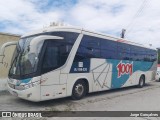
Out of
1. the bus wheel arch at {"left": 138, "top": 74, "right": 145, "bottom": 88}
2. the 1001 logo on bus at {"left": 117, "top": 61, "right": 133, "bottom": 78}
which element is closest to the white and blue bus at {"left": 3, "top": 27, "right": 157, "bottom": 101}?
the 1001 logo on bus at {"left": 117, "top": 61, "right": 133, "bottom": 78}

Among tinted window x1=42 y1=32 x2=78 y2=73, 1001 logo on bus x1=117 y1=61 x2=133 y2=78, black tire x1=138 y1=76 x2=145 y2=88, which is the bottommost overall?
black tire x1=138 y1=76 x2=145 y2=88

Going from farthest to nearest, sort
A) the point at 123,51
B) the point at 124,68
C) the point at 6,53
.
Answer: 1. the point at 124,68
2. the point at 123,51
3. the point at 6,53

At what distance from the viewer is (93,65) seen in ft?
39.7

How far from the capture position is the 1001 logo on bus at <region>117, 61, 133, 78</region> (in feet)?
47.6

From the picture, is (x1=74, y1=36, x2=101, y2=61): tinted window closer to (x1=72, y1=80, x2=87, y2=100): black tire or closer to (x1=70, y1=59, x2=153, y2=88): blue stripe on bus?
(x1=70, y1=59, x2=153, y2=88): blue stripe on bus

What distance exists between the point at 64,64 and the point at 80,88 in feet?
5.44

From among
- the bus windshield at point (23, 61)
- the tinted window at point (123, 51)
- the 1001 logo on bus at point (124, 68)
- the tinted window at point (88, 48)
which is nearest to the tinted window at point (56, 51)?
the bus windshield at point (23, 61)

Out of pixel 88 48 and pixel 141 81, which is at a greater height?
pixel 88 48

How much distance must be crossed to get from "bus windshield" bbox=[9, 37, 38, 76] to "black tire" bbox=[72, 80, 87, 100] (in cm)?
243

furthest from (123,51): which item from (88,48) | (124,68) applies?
(88,48)

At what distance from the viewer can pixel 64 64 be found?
1025 cm

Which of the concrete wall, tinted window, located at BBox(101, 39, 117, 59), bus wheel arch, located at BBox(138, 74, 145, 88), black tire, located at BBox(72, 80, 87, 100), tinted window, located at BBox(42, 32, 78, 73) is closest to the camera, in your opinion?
tinted window, located at BBox(42, 32, 78, 73)

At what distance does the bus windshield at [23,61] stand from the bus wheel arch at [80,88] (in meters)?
2.40

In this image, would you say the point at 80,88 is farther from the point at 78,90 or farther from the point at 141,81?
the point at 141,81
